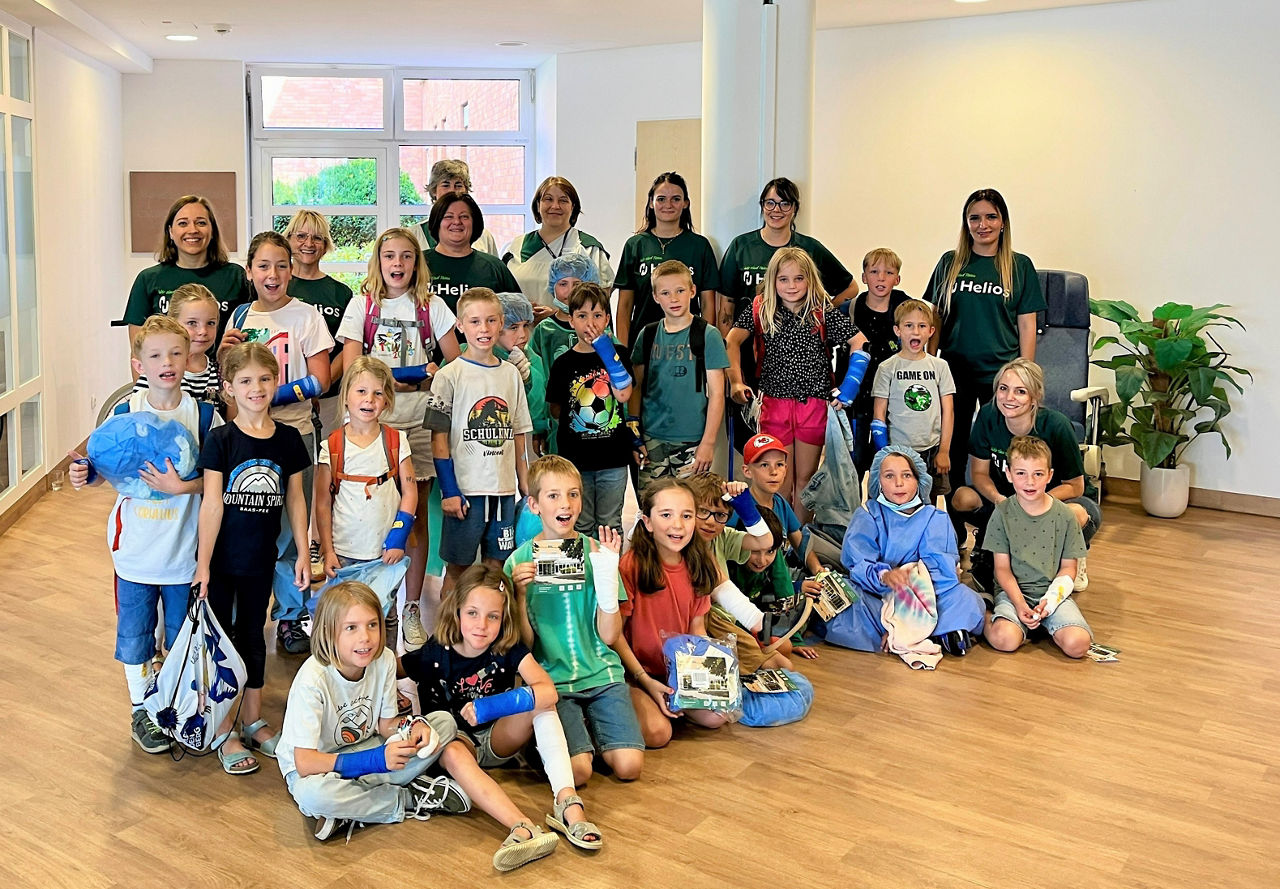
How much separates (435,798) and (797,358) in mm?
2224

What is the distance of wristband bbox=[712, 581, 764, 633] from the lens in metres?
3.53

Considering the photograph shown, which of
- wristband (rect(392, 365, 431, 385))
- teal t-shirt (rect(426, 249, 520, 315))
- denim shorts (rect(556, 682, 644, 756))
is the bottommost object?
denim shorts (rect(556, 682, 644, 756))

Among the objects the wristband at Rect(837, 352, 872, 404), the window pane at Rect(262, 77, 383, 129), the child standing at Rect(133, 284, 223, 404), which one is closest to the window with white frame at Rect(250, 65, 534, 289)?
the window pane at Rect(262, 77, 383, 129)

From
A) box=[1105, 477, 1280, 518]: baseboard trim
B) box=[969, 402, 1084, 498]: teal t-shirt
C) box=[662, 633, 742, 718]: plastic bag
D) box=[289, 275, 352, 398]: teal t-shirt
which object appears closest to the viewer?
box=[662, 633, 742, 718]: plastic bag

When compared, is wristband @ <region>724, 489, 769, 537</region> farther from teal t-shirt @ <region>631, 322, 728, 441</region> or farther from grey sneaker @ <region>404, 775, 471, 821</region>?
grey sneaker @ <region>404, 775, 471, 821</region>

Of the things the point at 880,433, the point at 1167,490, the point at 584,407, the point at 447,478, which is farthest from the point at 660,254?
the point at 1167,490

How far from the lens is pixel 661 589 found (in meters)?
3.47

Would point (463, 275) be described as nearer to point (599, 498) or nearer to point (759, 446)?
point (599, 498)

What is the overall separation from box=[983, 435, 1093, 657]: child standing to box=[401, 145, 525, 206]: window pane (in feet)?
20.5

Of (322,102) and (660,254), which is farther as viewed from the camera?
(322,102)

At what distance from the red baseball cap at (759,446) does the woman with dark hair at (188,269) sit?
5.74 ft

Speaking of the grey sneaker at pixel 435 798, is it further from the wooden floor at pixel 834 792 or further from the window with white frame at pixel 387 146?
the window with white frame at pixel 387 146

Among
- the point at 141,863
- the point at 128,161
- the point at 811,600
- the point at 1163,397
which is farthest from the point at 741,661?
the point at 128,161

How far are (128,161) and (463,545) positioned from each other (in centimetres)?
635
